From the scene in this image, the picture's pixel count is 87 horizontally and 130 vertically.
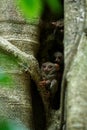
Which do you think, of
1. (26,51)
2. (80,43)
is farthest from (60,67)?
(80,43)

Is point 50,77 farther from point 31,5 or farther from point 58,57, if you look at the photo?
point 31,5

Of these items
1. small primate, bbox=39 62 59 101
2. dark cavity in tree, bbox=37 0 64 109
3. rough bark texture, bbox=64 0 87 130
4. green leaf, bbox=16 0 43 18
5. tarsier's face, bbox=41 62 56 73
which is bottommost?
small primate, bbox=39 62 59 101

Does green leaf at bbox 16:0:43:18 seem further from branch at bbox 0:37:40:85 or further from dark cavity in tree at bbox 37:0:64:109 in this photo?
dark cavity in tree at bbox 37:0:64:109

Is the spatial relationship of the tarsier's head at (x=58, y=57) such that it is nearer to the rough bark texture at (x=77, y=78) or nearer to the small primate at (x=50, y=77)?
the small primate at (x=50, y=77)

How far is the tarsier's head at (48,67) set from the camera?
169 centimetres

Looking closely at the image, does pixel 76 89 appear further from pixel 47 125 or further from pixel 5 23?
pixel 5 23

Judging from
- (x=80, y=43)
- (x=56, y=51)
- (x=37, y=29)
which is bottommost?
(x=56, y=51)

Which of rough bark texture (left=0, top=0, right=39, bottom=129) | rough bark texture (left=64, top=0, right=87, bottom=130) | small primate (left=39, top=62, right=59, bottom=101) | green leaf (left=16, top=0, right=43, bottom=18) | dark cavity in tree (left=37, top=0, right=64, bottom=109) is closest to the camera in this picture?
green leaf (left=16, top=0, right=43, bottom=18)

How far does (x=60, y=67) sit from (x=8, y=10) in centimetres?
37

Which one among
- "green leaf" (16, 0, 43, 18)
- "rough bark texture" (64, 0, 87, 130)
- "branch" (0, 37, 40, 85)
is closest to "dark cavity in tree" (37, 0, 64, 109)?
"branch" (0, 37, 40, 85)

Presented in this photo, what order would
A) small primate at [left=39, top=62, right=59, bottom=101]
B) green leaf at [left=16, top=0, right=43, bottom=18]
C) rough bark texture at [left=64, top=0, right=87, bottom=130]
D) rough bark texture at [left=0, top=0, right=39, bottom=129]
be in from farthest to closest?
small primate at [left=39, top=62, right=59, bottom=101] < rough bark texture at [left=0, top=0, right=39, bottom=129] < rough bark texture at [left=64, top=0, right=87, bottom=130] < green leaf at [left=16, top=0, right=43, bottom=18]

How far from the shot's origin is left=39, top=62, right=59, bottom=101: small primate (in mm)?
1670

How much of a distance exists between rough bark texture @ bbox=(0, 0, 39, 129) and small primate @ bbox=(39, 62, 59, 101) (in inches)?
3.2

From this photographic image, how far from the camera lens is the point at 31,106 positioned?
1635 millimetres
